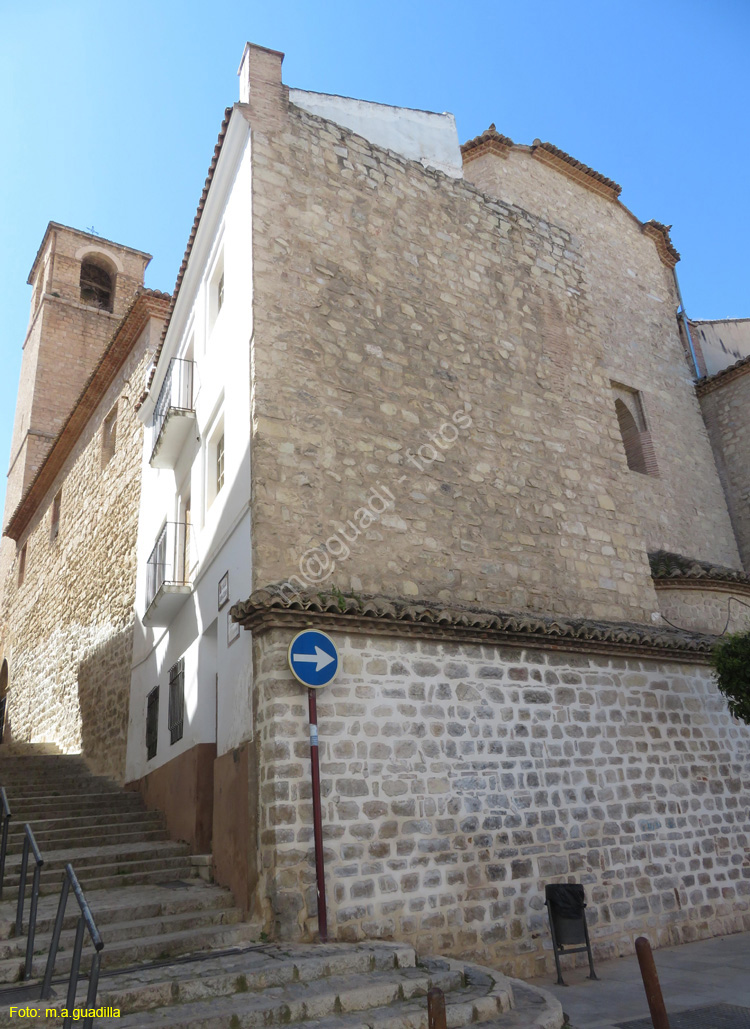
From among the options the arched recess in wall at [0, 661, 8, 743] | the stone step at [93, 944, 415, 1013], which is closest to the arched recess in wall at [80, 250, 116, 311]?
the arched recess in wall at [0, 661, 8, 743]

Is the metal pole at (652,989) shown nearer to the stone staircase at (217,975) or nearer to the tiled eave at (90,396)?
the stone staircase at (217,975)

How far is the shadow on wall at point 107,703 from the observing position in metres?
12.5

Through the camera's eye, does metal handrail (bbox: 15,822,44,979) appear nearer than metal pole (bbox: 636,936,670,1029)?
No

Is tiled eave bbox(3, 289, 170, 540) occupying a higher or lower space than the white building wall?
higher

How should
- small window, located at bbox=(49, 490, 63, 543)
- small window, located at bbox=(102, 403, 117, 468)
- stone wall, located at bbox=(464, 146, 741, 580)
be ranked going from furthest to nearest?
small window, located at bbox=(49, 490, 63, 543) < small window, located at bbox=(102, 403, 117, 468) < stone wall, located at bbox=(464, 146, 741, 580)

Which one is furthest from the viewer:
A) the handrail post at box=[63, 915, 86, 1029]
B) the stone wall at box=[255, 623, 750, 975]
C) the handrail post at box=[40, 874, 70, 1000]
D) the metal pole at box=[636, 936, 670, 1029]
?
the stone wall at box=[255, 623, 750, 975]

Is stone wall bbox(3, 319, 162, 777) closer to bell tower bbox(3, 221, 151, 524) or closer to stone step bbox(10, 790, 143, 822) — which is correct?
stone step bbox(10, 790, 143, 822)

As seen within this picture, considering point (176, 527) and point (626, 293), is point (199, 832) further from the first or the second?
point (626, 293)

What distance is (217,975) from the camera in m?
5.01

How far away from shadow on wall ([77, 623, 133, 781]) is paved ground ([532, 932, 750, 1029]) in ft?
26.2

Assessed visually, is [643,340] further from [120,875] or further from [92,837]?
[120,875]

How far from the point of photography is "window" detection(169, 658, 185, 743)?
9.48 metres

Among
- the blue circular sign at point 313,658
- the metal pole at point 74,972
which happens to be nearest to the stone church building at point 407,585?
the blue circular sign at point 313,658

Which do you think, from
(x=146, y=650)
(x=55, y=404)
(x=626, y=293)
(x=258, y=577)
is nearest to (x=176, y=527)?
(x=146, y=650)
